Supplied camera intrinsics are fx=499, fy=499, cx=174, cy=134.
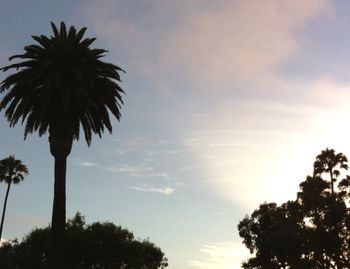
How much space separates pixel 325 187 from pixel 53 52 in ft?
116

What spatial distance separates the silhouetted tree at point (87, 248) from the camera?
57.0 meters

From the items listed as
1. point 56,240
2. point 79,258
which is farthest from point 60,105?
point 79,258

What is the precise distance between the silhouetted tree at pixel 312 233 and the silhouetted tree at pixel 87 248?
15521mm

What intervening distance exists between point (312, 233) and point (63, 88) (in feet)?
112

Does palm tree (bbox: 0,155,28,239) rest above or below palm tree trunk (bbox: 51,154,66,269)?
above

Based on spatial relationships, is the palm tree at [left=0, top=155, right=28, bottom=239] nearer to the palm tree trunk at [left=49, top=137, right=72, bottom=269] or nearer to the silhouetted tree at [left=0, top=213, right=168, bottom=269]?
the silhouetted tree at [left=0, top=213, right=168, bottom=269]

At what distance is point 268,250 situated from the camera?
178 feet

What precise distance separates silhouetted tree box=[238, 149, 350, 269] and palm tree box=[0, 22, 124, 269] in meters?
28.5

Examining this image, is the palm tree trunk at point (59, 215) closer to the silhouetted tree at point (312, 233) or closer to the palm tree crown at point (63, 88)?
the palm tree crown at point (63, 88)

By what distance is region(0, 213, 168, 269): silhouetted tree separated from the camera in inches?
2245

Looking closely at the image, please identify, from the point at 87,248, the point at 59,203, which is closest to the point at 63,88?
the point at 59,203

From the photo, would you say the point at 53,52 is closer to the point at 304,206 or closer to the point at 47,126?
the point at 47,126

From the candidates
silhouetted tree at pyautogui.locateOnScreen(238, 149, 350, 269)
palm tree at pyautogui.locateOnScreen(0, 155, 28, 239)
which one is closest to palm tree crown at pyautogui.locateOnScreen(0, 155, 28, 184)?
palm tree at pyautogui.locateOnScreen(0, 155, 28, 239)

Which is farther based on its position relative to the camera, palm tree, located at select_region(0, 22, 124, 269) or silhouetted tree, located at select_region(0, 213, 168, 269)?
silhouetted tree, located at select_region(0, 213, 168, 269)
